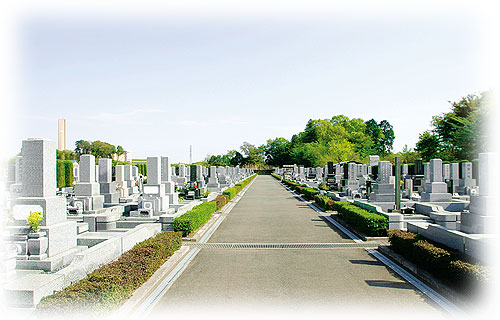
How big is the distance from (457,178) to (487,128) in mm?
11360

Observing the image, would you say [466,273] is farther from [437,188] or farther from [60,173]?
[60,173]

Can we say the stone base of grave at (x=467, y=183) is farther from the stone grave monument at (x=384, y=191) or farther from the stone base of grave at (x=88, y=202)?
Result: the stone base of grave at (x=88, y=202)

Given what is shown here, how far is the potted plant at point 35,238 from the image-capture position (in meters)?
7.16

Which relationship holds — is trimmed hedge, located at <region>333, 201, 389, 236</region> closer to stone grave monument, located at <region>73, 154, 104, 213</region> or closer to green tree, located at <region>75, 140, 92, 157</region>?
stone grave monument, located at <region>73, 154, 104, 213</region>

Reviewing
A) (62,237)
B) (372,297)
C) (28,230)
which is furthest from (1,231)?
(372,297)

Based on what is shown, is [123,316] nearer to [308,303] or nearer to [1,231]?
[308,303]

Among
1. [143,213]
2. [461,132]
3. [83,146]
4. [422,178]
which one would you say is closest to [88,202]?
[143,213]

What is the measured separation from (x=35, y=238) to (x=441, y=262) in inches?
322

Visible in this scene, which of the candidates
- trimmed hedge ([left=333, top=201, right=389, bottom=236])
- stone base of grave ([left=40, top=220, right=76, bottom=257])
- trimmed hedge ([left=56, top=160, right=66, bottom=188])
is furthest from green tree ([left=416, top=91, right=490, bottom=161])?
trimmed hedge ([left=56, top=160, right=66, bottom=188])

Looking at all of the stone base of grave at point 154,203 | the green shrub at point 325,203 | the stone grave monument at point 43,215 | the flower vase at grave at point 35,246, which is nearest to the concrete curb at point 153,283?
the stone grave monument at point 43,215

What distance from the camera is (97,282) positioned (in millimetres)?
5414

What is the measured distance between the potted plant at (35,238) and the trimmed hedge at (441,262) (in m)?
8.02

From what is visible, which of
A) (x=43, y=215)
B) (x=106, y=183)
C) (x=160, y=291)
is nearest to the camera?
(x=160, y=291)

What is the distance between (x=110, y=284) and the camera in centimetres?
543
